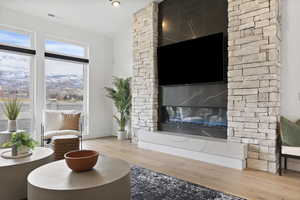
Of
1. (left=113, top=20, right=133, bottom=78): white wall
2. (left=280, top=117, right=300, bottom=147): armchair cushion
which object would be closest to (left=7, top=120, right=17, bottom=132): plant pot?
(left=113, top=20, right=133, bottom=78): white wall

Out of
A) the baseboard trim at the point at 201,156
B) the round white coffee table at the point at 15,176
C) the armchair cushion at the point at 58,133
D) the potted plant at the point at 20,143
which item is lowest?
the baseboard trim at the point at 201,156

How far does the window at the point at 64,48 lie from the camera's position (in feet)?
16.0

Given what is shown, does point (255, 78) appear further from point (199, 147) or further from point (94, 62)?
point (94, 62)

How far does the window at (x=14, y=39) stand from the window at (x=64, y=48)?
0.42 meters

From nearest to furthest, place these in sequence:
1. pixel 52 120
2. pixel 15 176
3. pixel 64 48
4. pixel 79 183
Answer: pixel 79 183 < pixel 15 176 < pixel 52 120 < pixel 64 48

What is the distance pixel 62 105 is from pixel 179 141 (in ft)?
10.6

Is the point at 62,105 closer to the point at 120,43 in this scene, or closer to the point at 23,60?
the point at 23,60

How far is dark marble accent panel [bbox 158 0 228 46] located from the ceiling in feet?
1.78

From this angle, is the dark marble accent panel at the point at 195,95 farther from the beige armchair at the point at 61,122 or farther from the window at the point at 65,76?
the window at the point at 65,76

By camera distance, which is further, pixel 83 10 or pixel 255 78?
pixel 83 10

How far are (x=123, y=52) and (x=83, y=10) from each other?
161 centimetres

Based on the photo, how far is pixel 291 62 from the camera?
2.98 m

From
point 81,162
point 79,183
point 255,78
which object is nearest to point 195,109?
point 255,78

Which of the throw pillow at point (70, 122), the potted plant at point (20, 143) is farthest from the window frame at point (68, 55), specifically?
the potted plant at point (20, 143)
